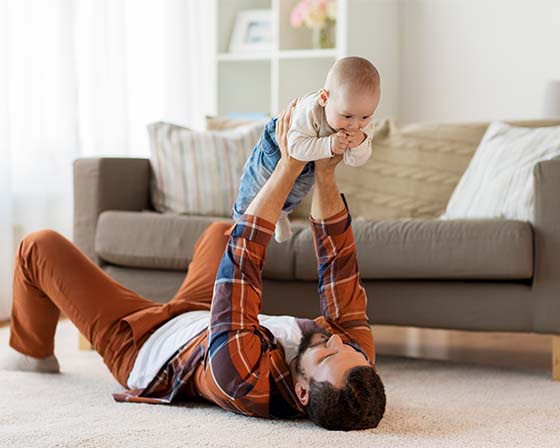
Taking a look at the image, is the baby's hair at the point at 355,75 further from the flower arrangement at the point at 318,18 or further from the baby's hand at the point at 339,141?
the flower arrangement at the point at 318,18

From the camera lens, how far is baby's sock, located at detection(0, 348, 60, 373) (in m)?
2.69

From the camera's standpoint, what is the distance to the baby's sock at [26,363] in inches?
106

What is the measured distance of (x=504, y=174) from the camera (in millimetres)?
3041

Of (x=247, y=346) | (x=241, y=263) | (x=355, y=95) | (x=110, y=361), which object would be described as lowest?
(x=110, y=361)

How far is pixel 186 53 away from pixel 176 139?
55.8 inches

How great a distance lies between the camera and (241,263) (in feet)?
6.81

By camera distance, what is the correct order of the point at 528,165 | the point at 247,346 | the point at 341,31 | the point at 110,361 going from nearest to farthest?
the point at 247,346 → the point at 110,361 → the point at 528,165 → the point at 341,31

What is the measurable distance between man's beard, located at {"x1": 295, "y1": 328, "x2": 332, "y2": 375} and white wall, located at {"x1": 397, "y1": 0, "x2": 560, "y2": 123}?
2.78 meters

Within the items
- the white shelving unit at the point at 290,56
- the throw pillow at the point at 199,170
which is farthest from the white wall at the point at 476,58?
the throw pillow at the point at 199,170

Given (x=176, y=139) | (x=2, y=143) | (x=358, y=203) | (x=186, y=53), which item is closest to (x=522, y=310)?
(x=358, y=203)

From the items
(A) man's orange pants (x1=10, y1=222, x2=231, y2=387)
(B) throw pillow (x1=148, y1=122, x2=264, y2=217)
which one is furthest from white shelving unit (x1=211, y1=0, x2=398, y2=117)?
(A) man's orange pants (x1=10, y1=222, x2=231, y2=387)

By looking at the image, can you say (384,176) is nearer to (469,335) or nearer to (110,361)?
(469,335)

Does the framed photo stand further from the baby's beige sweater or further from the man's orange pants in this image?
the baby's beige sweater

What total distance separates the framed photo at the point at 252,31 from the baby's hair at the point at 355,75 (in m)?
3.19
